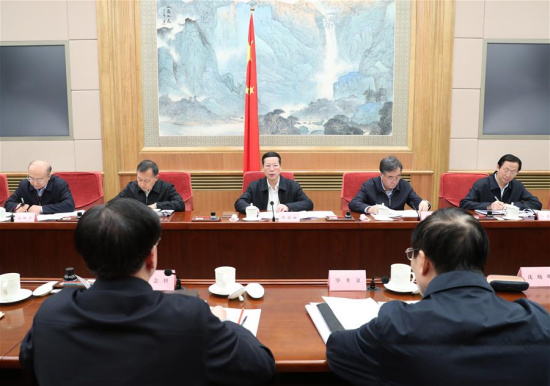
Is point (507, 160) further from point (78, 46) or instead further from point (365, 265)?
point (78, 46)

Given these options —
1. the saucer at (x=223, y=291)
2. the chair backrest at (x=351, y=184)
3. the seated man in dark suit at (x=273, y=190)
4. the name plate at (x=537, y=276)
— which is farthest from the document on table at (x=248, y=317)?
the chair backrest at (x=351, y=184)

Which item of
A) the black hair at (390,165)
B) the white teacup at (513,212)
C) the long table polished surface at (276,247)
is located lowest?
the long table polished surface at (276,247)

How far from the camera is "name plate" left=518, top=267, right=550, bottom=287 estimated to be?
1.81m

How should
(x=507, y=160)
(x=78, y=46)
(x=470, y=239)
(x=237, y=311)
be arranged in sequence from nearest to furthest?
(x=470, y=239)
(x=237, y=311)
(x=507, y=160)
(x=78, y=46)

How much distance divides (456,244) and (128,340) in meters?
0.78

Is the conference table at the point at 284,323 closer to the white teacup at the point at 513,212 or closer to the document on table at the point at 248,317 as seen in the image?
the document on table at the point at 248,317

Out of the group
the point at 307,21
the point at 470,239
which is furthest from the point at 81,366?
the point at 307,21

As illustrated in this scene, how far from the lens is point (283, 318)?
1.51m

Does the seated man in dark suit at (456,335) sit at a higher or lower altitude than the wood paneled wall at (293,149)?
lower

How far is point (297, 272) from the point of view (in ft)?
9.73

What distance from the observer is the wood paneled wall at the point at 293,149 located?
16.4ft

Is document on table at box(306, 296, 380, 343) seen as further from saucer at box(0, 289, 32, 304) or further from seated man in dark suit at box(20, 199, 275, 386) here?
saucer at box(0, 289, 32, 304)

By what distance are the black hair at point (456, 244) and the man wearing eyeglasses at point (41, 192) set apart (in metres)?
3.20

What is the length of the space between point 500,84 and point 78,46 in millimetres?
4642
